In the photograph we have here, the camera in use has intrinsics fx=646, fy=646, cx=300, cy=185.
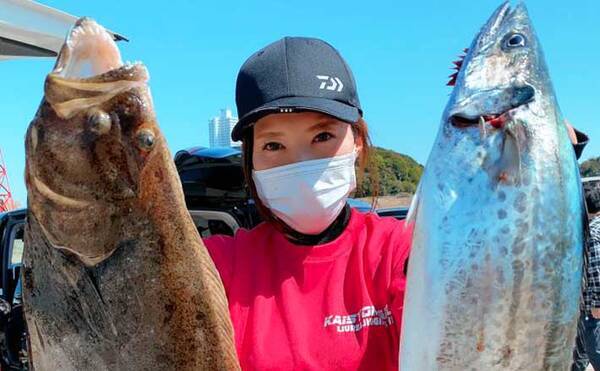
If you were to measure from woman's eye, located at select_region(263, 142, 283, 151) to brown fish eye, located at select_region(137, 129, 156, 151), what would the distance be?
1.66 ft

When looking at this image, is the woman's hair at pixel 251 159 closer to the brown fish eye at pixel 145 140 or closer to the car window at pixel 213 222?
the brown fish eye at pixel 145 140

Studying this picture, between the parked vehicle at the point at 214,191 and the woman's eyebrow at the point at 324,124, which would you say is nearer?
the woman's eyebrow at the point at 324,124

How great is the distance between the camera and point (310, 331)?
233cm

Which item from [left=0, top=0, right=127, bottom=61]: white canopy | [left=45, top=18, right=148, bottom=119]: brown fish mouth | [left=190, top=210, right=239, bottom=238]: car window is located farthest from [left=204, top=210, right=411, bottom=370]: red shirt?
[left=190, top=210, right=239, bottom=238]: car window

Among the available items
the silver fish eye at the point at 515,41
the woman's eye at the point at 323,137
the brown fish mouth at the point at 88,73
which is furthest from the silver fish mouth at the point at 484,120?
the brown fish mouth at the point at 88,73

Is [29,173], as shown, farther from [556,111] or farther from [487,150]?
[556,111]

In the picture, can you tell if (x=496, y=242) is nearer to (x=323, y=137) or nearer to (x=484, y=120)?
(x=484, y=120)

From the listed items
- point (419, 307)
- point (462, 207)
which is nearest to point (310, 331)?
point (419, 307)

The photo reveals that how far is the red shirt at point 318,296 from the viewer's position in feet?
7.47

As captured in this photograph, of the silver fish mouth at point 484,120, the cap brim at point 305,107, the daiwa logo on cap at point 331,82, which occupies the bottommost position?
the silver fish mouth at point 484,120

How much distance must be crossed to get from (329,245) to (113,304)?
2.93 ft

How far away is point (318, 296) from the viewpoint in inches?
95.5

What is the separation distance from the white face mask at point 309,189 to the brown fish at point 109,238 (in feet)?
1.63

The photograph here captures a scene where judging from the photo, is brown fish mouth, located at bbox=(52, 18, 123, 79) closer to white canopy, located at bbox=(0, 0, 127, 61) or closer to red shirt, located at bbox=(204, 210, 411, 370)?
red shirt, located at bbox=(204, 210, 411, 370)
